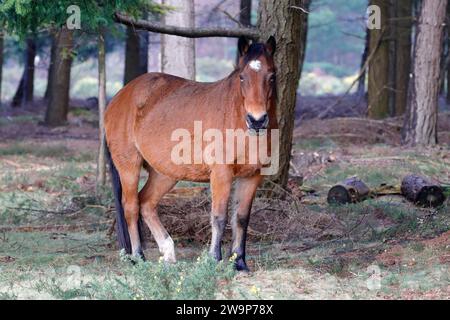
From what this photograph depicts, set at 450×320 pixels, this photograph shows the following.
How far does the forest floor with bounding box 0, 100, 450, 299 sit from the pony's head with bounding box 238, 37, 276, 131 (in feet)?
4.76

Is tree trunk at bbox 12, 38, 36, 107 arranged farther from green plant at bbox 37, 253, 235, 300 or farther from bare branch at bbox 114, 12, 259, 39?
green plant at bbox 37, 253, 235, 300

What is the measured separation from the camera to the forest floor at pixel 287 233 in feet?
24.9

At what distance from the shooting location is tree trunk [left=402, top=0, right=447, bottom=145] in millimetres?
17516

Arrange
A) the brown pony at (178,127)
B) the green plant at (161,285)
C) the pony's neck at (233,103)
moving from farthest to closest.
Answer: the pony's neck at (233,103), the brown pony at (178,127), the green plant at (161,285)

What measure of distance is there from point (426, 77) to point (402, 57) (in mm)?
6837

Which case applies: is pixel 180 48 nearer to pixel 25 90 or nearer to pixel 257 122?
pixel 257 122

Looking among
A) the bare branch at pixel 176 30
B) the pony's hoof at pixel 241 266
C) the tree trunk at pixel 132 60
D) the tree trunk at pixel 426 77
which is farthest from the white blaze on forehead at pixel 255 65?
the tree trunk at pixel 132 60

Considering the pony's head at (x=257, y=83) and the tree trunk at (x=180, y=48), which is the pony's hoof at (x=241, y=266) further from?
the tree trunk at (x=180, y=48)

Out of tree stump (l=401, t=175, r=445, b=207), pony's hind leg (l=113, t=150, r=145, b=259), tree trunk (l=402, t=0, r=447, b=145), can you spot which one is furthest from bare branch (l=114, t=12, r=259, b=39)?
tree trunk (l=402, t=0, r=447, b=145)

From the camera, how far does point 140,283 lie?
23.0ft

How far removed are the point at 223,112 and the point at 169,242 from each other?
165 centimetres

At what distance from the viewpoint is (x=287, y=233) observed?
34.2ft

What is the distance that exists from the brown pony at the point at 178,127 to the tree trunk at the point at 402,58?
14.9 meters
